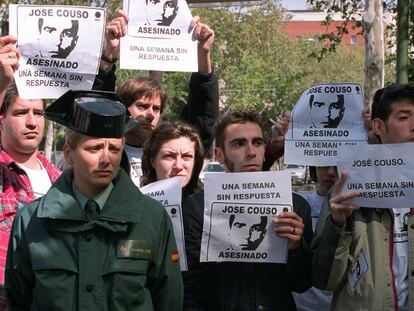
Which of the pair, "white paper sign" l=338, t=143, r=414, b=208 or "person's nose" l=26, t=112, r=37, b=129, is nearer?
"white paper sign" l=338, t=143, r=414, b=208

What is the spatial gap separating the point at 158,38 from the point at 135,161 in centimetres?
78

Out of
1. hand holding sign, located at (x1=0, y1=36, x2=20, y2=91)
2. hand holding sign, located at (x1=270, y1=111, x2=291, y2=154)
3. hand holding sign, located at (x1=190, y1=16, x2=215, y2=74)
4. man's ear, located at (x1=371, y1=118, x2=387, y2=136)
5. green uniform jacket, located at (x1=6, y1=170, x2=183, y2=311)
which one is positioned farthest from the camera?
hand holding sign, located at (x1=190, y1=16, x2=215, y2=74)

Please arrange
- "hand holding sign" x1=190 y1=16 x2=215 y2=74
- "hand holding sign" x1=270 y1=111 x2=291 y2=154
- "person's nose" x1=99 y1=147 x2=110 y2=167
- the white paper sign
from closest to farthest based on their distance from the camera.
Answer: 1. "person's nose" x1=99 y1=147 x2=110 y2=167
2. the white paper sign
3. "hand holding sign" x1=270 y1=111 x2=291 y2=154
4. "hand holding sign" x1=190 y1=16 x2=215 y2=74

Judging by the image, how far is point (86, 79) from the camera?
462 centimetres

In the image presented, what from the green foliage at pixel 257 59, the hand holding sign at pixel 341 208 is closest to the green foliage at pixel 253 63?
the green foliage at pixel 257 59

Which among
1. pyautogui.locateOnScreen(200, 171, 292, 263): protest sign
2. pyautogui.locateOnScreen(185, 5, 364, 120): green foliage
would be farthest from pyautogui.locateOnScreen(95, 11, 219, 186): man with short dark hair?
pyautogui.locateOnScreen(185, 5, 364, 120): green foliage

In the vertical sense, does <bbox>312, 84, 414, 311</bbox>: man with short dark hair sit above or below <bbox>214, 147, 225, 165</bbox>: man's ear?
below

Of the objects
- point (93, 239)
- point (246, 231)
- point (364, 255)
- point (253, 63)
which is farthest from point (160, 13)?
point (253, 63)

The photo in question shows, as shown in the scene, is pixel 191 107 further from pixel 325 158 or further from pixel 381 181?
pixel 381 181

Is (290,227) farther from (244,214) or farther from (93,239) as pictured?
(93,239)

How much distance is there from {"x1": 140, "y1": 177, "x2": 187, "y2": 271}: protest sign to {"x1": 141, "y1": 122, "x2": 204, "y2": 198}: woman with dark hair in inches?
6.6

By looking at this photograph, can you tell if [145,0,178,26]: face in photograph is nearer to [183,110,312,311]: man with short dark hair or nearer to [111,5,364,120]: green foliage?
[183,110,312,311]: man with short dark hair

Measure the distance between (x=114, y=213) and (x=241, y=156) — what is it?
45.1 inches

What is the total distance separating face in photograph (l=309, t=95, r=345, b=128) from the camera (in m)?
4.80
